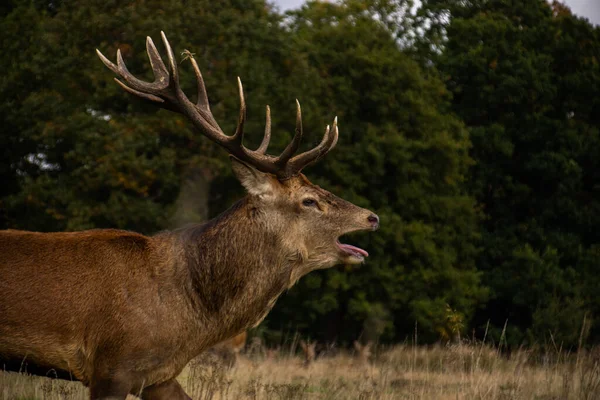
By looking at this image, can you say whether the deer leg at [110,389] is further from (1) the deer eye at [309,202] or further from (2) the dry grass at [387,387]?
(1) the deer eye at [309,202]

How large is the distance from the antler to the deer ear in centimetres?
4

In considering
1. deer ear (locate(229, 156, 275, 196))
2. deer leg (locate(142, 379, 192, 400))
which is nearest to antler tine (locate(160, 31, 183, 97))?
deer ear (locate(229, 156, 275, 196))

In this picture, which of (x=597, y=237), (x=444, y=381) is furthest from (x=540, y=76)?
(x=444, y=381)

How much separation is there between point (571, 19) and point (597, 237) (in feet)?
21.8

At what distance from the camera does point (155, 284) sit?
572cm

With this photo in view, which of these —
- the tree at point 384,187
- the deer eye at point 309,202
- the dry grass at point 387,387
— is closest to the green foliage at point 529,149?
the tree at point 384,187

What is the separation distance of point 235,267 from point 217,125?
3.39 feet

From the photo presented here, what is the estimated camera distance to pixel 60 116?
61.2 ft

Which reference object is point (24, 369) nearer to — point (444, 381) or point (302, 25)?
point (444, 381)

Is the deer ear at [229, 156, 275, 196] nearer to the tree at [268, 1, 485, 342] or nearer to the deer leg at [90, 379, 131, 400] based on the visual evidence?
the deer leg at [90, 379, 131, 400]

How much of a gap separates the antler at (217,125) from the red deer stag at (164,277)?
1 cm

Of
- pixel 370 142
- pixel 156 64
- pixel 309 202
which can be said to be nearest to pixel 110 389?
pixel 309 202

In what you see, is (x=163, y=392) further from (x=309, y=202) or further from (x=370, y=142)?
(x=370, y=142)

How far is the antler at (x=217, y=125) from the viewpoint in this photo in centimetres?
616
